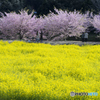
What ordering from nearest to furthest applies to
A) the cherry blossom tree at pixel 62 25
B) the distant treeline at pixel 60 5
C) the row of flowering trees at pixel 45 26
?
the cherry blossom tree at pixel 62 25, the row of flowering trees at pixel 45 26, the distant treeline at pixel 60 5

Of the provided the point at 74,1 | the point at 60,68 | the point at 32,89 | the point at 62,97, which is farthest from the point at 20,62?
the point at 74,1

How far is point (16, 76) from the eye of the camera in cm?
→ 492

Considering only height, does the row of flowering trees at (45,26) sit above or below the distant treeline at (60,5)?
below

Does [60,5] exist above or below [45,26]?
above

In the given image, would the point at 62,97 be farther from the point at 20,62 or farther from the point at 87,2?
the point at 87,2

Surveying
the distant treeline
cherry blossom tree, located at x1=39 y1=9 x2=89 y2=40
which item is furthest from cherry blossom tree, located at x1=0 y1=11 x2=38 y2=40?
the distant treeline

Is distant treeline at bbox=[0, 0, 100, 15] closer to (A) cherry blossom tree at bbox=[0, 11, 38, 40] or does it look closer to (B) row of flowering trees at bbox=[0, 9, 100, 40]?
(B) row of flowering trees at bbox=[0, 9, 100, 40]

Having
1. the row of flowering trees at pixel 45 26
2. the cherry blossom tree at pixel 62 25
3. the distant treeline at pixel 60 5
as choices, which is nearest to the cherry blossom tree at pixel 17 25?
the row of flowering trees at pixel 45 26

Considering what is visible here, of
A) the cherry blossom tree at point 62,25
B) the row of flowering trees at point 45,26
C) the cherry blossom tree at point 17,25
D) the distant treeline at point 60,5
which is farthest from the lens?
the distant treeline at point 60,5

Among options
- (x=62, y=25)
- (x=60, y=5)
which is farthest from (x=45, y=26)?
(x=60, y=5)

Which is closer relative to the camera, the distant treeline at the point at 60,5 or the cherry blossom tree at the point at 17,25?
the cherry blossom tree at the point at 17,25

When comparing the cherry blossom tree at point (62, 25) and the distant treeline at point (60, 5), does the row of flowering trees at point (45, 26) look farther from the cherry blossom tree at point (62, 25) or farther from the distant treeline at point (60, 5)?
the distant treeline at point (60, 5)

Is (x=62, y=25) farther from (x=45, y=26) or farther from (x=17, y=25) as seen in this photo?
(x=17, y=25)

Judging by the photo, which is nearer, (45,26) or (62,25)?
(62,25)
